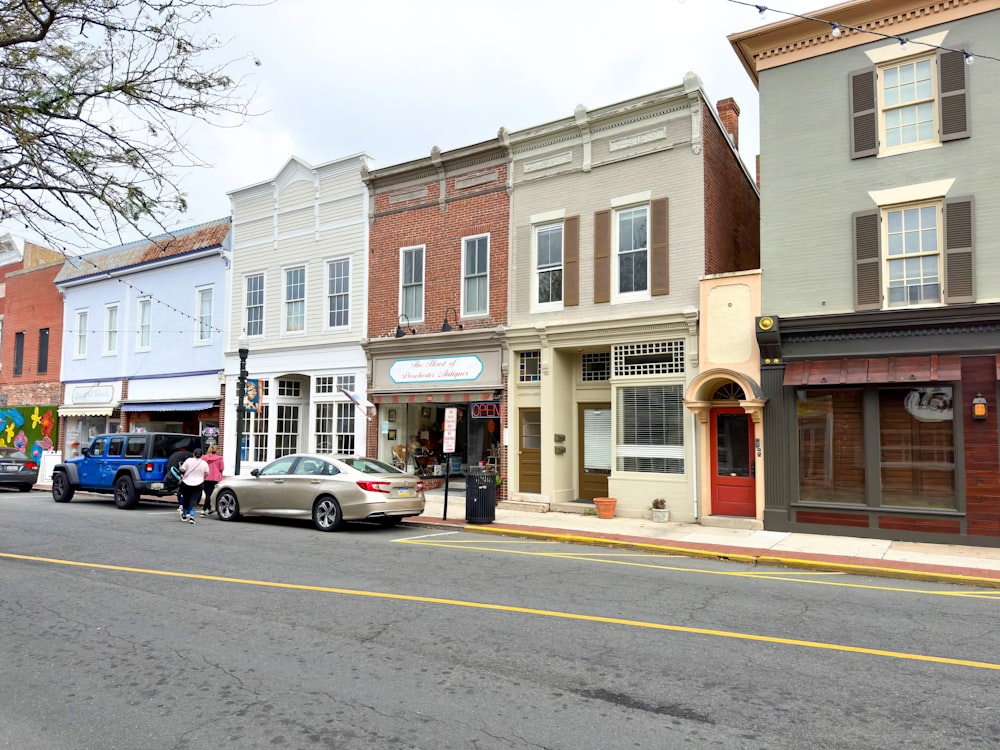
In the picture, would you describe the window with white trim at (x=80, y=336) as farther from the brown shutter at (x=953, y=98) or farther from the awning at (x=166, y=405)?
the brown shutter at (x=953, y=98)

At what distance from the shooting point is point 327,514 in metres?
13.6

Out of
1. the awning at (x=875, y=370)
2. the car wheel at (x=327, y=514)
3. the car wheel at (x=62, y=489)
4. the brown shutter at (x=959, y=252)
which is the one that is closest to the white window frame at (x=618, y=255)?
the awning at (x=875, y=370)

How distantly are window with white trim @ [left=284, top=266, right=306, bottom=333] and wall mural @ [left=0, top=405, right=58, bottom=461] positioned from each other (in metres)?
13.4

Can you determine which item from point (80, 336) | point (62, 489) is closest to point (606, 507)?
point (62, 489)

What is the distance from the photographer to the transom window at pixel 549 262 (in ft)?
56.9

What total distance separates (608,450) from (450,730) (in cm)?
1298

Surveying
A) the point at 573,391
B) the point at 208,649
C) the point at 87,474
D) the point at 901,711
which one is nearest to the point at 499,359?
the point at 573,391

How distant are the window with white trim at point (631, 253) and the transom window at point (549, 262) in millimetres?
1473

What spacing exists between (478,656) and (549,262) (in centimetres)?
1267

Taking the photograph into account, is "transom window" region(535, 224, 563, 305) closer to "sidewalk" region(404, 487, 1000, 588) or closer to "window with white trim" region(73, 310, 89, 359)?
"sidewalk" region(404, 487, 1000, 588)

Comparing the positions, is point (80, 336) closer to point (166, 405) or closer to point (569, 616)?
point (166, 405)

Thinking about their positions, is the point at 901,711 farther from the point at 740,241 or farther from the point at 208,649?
the point at 740,241

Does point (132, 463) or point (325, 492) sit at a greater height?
point (132, 463)

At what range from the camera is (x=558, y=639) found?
646 cm
